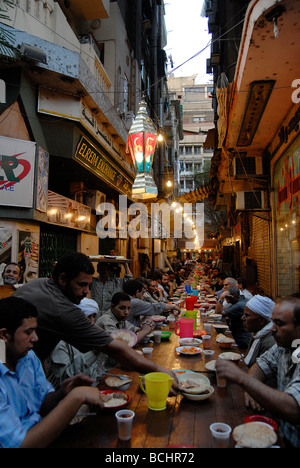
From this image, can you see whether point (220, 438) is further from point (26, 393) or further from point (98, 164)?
point (98, 164)

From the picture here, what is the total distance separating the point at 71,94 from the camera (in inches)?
319

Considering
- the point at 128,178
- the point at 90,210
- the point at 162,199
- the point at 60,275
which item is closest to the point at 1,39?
the point at 60,275

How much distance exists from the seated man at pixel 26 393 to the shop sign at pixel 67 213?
6152mm

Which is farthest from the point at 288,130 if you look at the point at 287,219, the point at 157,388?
the point at 157,388

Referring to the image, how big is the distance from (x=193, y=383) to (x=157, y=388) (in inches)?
20.4

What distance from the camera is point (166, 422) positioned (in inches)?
83.9

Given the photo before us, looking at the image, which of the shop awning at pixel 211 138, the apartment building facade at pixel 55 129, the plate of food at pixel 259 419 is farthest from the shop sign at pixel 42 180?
the shop awning at pixel 211 138

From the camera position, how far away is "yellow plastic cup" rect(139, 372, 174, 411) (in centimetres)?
221

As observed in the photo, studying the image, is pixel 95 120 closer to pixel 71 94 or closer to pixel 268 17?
pixel 71 94

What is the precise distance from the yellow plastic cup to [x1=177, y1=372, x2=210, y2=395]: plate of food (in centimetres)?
24

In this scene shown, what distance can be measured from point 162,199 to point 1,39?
17.1 m

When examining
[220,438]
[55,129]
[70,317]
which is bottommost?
[220,438]

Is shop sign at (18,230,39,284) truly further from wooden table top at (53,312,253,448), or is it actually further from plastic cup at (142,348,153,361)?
wooden table top at (53,312,253,448)

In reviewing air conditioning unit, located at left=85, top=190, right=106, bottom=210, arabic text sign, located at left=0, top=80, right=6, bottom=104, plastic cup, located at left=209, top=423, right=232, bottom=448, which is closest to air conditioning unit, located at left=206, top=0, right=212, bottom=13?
air conditioning unit, located at left=85, top=190, right=106, bottom=210
